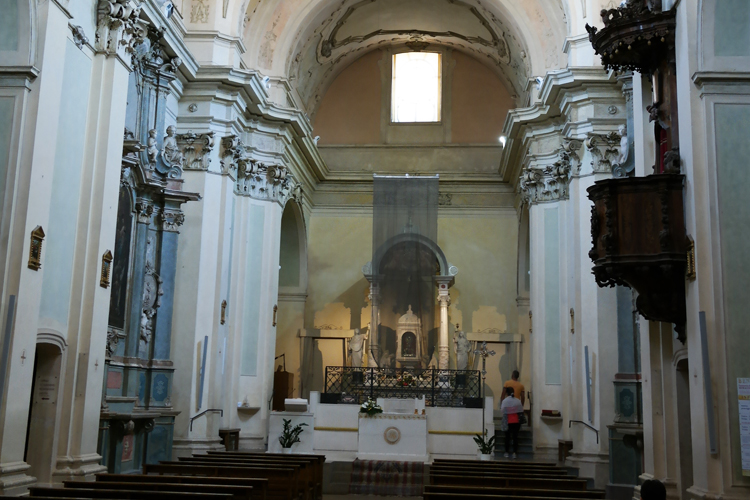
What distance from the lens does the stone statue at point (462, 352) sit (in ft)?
75.7

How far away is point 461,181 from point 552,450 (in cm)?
979

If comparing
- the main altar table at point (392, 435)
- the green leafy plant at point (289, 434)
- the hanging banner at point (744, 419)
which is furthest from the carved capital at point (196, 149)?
the hanging banner at point (744, 419)

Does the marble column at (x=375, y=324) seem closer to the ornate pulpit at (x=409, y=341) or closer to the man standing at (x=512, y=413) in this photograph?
the ornate pulpit at (x=409, y=341)

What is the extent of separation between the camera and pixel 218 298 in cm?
1706

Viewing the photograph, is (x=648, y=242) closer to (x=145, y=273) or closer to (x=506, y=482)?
(x=506, y=482)

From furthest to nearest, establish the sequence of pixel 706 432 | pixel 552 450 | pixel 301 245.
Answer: pixel 301 245 → pixel 552 450 → pixel 706 432

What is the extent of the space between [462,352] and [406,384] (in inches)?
130

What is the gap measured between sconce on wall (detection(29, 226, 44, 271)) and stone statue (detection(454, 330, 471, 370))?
14.9m

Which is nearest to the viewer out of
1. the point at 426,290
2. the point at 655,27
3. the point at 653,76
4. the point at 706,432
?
the point at 706,432

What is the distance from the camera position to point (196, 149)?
1691 cm

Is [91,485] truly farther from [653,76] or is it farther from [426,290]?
[426,290]

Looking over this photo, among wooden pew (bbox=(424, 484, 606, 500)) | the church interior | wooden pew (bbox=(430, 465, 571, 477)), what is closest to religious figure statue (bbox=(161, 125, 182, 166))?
the church interior

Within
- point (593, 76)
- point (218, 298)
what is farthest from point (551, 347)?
point (218, 298)

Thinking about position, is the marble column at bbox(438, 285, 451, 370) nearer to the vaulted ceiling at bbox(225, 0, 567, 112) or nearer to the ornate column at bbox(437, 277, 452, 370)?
the ornate column at bbox(437, 277, 452, 370)
